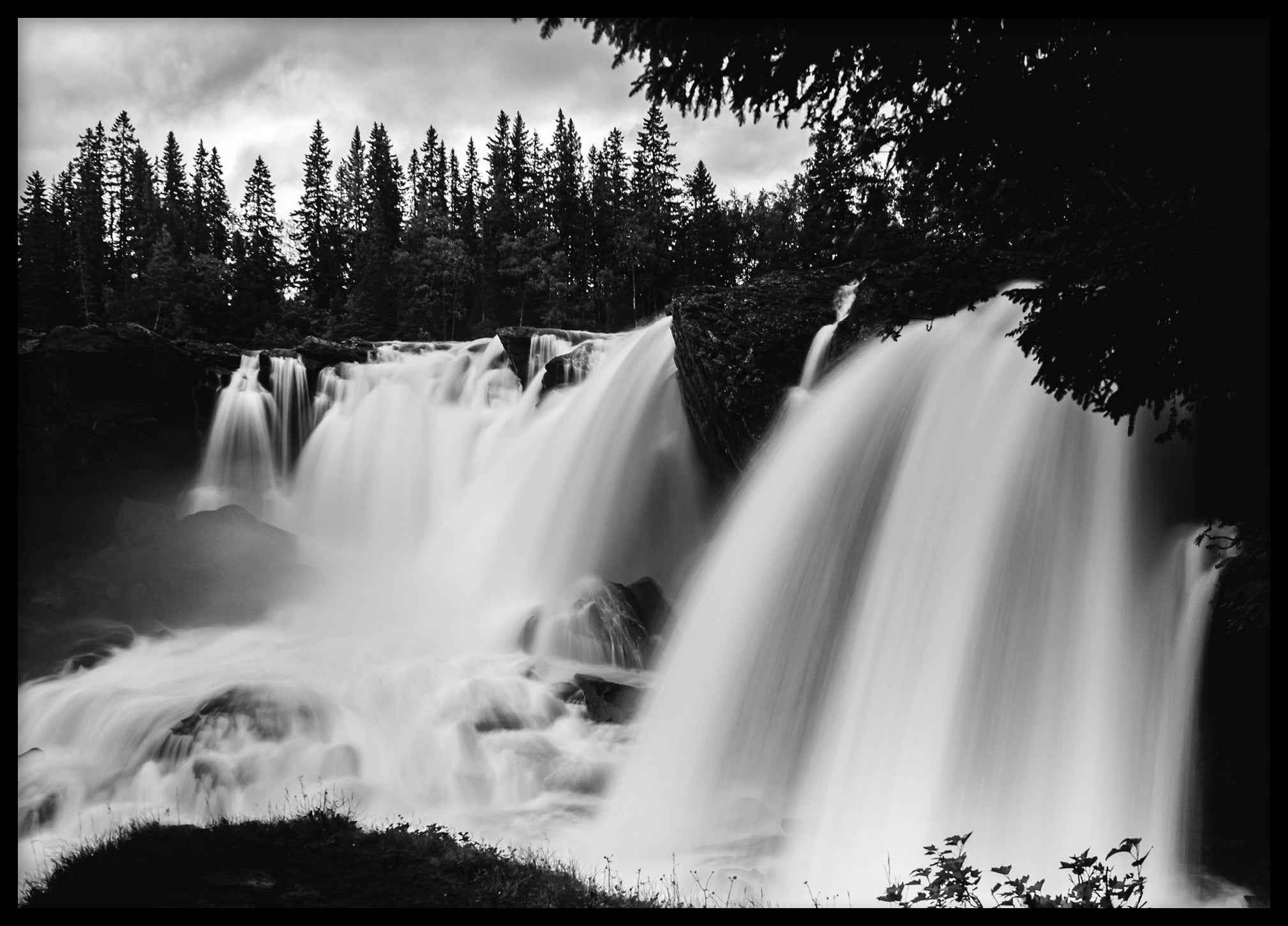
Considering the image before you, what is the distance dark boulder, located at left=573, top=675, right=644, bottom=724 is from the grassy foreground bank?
9.28 ft

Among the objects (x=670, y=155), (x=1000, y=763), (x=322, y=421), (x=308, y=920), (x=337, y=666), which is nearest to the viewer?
(x=308, y=920)

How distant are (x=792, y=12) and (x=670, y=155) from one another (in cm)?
5696

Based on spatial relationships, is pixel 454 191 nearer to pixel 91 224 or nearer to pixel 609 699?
pixel 91 224

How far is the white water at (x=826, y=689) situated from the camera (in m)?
5.66

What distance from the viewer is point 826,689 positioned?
7203mm

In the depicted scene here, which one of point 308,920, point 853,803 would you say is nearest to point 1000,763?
point 853,803

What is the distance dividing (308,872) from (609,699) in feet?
14.2

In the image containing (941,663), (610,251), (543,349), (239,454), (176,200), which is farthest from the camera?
(176,200)

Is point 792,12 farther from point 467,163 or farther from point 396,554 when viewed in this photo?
point 467,163

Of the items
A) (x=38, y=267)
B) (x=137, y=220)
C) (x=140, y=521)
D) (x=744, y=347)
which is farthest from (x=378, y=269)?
(x=744, y=347)

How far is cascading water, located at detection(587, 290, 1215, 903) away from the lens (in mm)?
5527

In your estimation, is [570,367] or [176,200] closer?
[570,367]

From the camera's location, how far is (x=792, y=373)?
37.1 feet

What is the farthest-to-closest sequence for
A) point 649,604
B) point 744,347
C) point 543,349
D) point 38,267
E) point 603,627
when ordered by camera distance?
point 38,267, point 543,349, point 649,604, point 744,347, point 603,627
